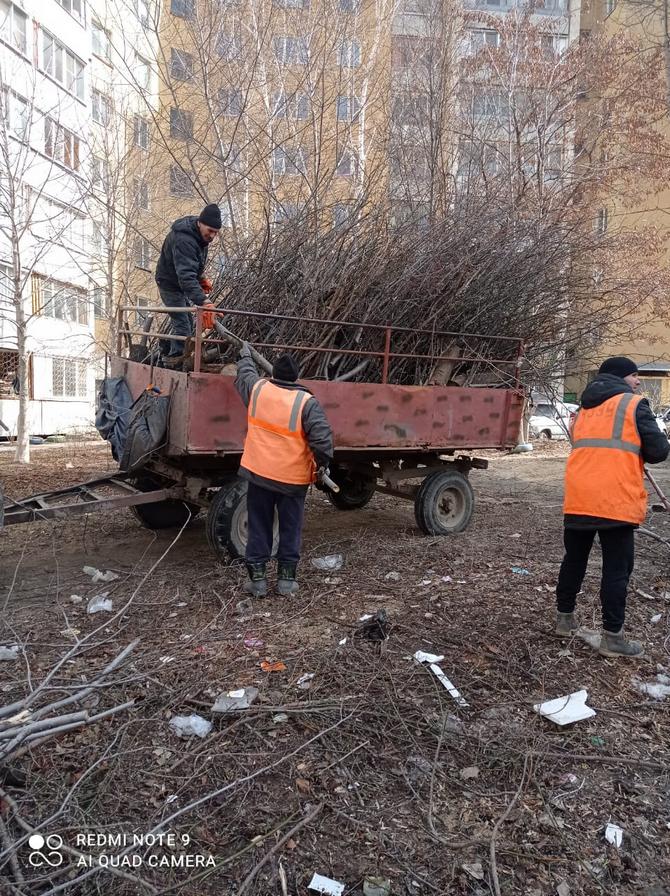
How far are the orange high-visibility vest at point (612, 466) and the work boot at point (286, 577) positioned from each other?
1921 mm

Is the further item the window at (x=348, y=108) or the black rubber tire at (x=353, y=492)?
the window at (x=348, y=108)

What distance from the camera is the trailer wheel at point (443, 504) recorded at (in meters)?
6.63

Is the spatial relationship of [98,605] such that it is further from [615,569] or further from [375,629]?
[615,569]

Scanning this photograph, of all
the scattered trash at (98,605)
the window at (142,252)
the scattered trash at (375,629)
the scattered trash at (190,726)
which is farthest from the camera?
the window at (142,252)

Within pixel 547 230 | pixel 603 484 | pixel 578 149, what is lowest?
pixel 603 484

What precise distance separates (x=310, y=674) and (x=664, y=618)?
2.44m

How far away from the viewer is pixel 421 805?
245 cm

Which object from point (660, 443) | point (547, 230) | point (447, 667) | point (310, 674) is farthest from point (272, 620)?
point (547, 230)

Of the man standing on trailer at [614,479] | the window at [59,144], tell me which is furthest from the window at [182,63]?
the man standing on trailer at [614,479]

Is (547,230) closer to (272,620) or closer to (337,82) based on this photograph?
(272,620)

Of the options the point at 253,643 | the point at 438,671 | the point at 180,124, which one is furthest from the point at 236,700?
the point at 180,124

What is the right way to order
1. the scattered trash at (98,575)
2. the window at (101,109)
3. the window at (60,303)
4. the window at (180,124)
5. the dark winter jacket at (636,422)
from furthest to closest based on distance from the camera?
the window at (60,303), the window at (101,109), the window at (180,124), the scattered trash at (98,575), the dark winter jacket at (636,422)

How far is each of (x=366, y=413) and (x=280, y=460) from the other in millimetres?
1480

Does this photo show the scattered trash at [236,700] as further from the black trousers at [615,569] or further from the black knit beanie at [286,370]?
the black knit beanie at [286,370]
